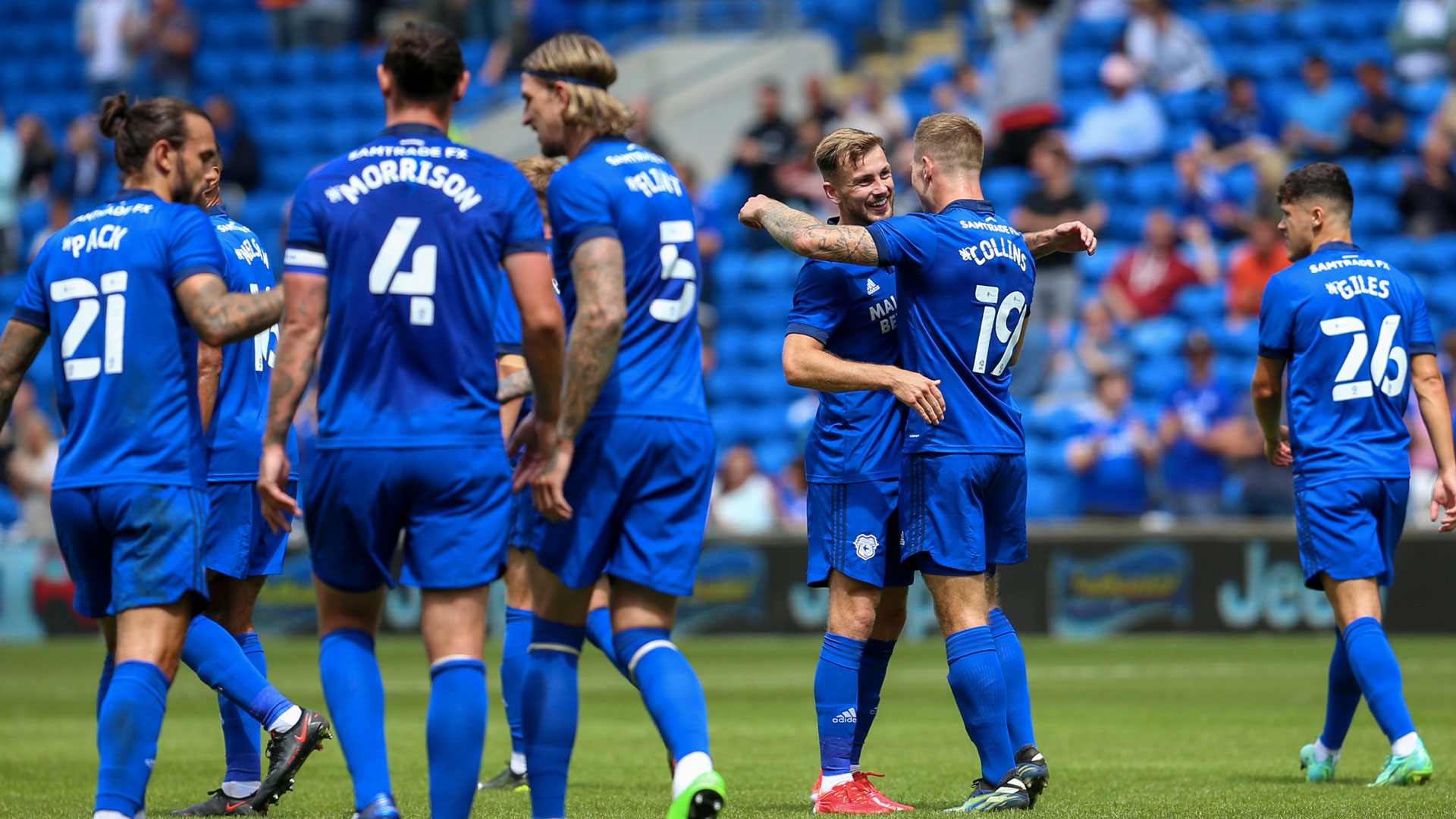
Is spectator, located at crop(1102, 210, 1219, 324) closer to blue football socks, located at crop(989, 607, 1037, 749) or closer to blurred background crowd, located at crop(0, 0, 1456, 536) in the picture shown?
blurred background crowd, located at crop(0, 0, 1456, 536)

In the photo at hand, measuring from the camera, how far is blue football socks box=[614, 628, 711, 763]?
536 centimetres

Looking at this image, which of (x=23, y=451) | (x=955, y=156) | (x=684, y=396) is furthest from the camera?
(x=23, y=451)

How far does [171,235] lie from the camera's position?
562 centimetres

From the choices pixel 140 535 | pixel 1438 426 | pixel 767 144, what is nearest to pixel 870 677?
pixel 1438 426

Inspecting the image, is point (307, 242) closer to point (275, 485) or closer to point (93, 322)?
point (275, 485)

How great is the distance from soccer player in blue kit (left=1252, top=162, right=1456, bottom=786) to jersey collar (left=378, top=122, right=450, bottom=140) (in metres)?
4.11

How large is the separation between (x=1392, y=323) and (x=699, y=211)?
517 inches

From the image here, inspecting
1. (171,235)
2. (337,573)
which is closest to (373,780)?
(337,573)

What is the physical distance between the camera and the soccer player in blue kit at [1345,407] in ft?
25.0

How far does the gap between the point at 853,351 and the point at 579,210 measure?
6.39 ft

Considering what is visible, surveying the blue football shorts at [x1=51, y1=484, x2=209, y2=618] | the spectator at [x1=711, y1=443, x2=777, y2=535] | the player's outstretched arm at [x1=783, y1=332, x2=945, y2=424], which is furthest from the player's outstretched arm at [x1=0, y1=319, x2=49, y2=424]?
the spectator at [x1=711, y1=443, x2=777, y2=535]

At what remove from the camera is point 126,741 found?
545cm

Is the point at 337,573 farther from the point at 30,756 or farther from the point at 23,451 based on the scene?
the point at 23,451

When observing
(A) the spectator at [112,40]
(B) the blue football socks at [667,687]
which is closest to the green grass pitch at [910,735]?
(B) the blue football socks at [667,687]
